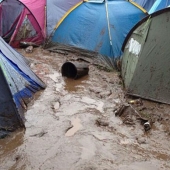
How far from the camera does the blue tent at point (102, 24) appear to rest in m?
9.10

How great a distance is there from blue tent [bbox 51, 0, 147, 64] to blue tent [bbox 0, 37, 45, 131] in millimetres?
3099

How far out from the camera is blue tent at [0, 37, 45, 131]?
5.20 m

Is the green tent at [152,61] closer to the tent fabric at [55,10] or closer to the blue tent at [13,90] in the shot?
the blue tent at [13,90]

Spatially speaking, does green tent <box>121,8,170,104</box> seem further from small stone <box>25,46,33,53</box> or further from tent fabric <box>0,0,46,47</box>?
tent fabric <box>0,0,46,47</box>

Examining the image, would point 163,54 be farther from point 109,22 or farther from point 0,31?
point 0,31

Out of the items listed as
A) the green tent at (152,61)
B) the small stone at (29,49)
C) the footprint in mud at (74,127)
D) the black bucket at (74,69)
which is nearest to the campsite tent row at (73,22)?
the small stone at (29,49)

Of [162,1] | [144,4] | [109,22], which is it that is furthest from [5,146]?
[144,4]

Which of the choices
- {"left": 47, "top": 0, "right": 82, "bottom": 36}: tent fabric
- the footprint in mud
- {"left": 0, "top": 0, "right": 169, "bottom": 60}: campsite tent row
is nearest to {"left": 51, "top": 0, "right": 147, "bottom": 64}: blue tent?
{"left": 0, "top": 0, "right": 169, "bottom": 60}: campsite tent row

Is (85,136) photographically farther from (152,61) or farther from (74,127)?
(152,61)

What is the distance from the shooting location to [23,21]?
422 inches

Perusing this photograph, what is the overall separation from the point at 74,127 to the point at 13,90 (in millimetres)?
1372

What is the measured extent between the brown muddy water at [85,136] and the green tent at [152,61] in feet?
0.92

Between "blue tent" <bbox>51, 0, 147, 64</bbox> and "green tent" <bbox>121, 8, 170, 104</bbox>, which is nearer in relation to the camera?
"green tent" <bbox>121, 8, 170, 104</bbox>

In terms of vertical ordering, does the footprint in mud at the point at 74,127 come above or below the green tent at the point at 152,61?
below
